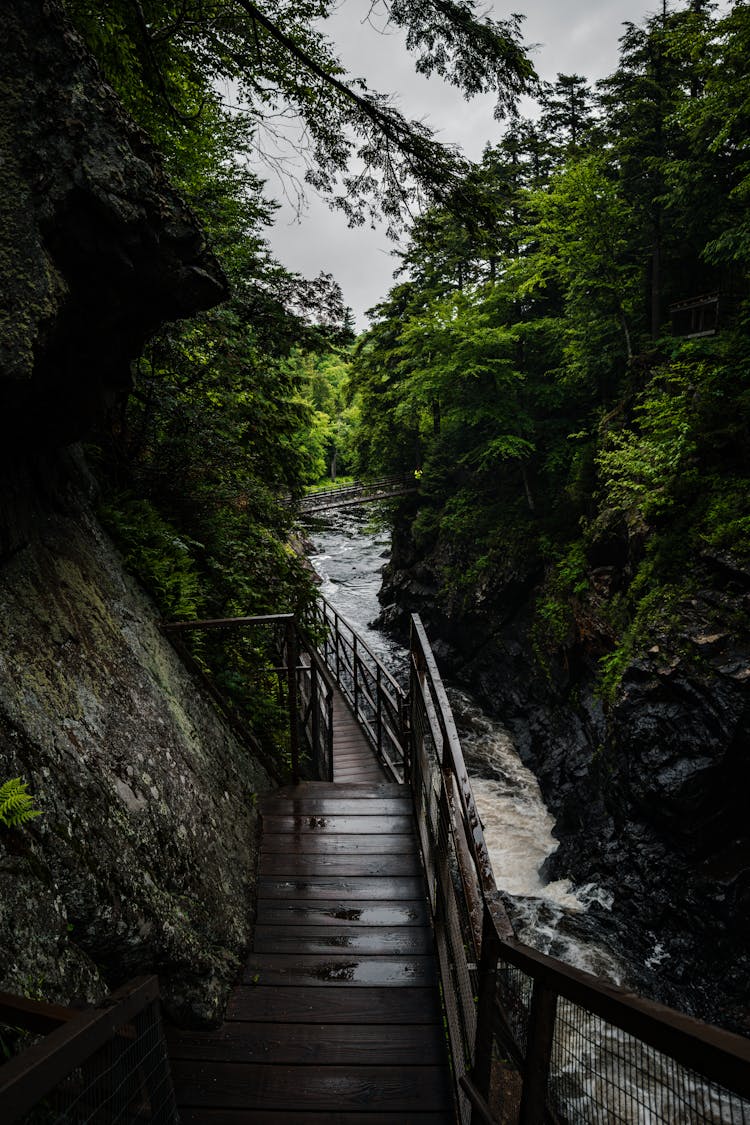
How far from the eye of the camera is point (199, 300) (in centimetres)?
318

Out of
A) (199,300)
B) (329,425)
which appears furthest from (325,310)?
(329,425)

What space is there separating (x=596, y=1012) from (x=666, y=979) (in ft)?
25.5

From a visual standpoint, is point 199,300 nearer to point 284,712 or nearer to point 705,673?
point 284,712

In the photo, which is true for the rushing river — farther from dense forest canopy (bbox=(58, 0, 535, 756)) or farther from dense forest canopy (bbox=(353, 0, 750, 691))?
dense forest canopy (bbox=(58, 0, 535, 756))

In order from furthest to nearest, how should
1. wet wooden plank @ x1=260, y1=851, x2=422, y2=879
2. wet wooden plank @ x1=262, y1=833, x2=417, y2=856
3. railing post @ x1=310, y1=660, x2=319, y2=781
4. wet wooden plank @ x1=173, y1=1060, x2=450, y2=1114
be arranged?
railing post @ x1=310, y1=660, x2=319, y2=781
wet wooden plank @ x1=262, y1=833, x2=417, y2=856
wet wooden plank @ x1=260, y1=851, x2=422, y2=879
wet wooden plank @ x1=173, y1=1060, x2=450, y2=1114

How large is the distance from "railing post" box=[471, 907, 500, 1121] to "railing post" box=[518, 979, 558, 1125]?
24 centimetres

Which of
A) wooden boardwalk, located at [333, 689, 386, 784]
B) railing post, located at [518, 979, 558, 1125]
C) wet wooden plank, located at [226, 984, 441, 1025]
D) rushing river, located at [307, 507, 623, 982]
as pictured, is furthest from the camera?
wooden boardwalk, located at [333, 689, 386, 784]

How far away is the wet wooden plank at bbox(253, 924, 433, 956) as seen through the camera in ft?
10.3

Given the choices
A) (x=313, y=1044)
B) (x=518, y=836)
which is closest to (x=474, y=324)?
(x=518, y=836)

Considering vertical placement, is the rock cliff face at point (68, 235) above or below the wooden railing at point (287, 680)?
above

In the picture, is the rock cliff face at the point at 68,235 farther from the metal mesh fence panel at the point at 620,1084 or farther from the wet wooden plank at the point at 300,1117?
the wet wooden plank at the point at 300,1117

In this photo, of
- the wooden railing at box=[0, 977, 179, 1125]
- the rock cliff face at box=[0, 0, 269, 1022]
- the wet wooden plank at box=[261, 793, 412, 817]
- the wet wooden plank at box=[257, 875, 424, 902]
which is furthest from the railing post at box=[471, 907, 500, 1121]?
the wet wooden plank at box=[261, 793, 412, 817]

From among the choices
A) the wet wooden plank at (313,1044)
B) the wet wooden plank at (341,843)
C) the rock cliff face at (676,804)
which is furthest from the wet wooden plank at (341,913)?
the rock cliff face at (676,804)

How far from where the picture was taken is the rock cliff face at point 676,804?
6.68 metres
